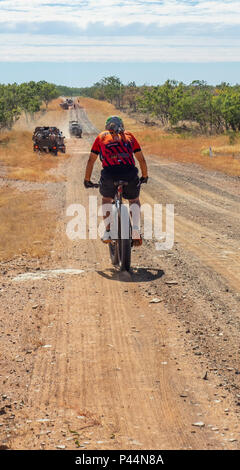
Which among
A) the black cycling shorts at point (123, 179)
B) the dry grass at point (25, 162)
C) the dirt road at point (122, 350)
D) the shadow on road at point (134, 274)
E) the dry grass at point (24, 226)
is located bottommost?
the dry grass at point (25, 162)

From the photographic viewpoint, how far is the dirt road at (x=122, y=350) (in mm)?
4148

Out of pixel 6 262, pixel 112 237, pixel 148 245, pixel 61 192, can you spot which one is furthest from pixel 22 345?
pixel 61 192

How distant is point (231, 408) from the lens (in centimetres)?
446

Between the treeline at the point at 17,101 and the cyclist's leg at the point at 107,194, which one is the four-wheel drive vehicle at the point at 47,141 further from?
the treeline at the point at 17,101

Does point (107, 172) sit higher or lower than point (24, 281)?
higher

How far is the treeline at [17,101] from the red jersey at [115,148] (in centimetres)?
6189

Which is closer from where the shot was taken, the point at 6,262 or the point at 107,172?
the point at 107,172

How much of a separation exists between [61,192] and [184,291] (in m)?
13.4

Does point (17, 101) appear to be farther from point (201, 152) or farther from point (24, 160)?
point (24, 160)

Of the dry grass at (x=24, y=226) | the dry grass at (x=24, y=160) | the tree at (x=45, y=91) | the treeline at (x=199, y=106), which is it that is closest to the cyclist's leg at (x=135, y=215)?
the dry grass at (x=24, y=226)

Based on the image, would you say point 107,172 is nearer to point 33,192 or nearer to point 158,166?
point 33,192

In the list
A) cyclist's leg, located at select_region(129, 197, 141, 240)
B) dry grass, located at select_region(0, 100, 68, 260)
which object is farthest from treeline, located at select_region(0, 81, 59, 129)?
cyclist's leg, located at select_region(129, 197, 141, 240)

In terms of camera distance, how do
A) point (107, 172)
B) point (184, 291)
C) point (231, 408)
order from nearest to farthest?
point (231, 408)
point (184, 291)
point (107, 172)

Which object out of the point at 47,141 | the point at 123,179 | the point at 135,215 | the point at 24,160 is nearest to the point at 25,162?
the point at 24,160
